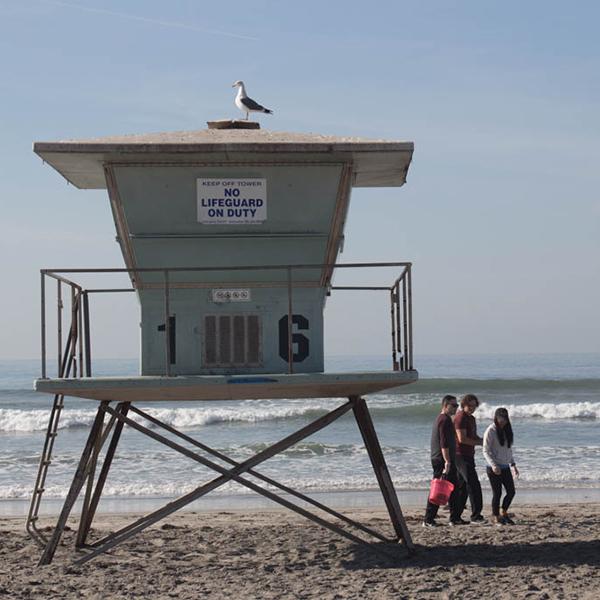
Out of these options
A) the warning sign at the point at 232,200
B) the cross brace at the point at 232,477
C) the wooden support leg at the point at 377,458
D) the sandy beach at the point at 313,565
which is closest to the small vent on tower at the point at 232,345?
the cross brace at the point at 232,477

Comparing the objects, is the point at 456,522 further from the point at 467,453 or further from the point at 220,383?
the point at 220,383

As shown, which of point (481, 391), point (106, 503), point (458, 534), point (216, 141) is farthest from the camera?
point (481, 391)

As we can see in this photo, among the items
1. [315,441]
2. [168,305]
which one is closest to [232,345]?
[168,305]

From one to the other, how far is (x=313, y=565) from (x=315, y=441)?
15.5 meters

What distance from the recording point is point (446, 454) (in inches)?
579

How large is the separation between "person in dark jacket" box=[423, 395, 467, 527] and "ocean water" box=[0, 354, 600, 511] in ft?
17.3

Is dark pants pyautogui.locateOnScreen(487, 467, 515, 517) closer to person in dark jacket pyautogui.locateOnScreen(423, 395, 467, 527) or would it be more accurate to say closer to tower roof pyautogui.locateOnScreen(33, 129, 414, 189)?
person in dark jacket pyautogui.locateOnScreen(423, 395, 467, 527)

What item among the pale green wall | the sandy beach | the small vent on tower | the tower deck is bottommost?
the sandy beach

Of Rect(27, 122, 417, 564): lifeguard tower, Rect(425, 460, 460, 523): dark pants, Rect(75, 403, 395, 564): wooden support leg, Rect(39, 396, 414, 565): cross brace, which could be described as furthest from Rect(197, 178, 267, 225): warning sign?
Rect(425, 460, 460, 523): dark pants

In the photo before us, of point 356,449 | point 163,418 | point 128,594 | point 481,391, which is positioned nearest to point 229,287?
point 128,594

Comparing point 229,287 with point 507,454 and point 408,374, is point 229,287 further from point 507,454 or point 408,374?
point 507,454

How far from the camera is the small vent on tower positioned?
12.3 m

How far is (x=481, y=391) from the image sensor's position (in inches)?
1855

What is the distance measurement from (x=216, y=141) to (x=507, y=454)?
6006 millimetres
